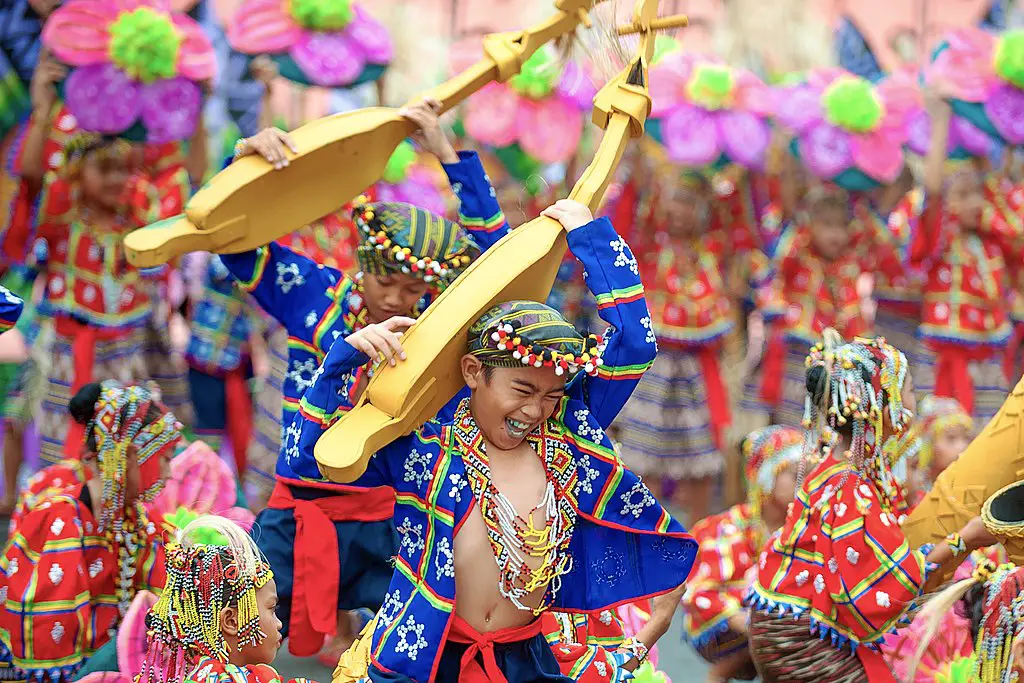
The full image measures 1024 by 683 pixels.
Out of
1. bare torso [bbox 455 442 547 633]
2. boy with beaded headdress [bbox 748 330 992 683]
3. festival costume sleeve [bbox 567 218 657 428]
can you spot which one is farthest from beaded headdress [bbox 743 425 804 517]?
bare torso [bbox 455 442 547 633]

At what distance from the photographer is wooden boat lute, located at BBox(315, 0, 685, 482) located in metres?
2.85

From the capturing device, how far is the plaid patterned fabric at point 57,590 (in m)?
3.71

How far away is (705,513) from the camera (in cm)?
726

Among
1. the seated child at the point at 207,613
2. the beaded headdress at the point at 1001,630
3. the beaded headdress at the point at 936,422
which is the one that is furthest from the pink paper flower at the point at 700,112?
the seated child at the point at 207,613

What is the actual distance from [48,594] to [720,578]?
209cm

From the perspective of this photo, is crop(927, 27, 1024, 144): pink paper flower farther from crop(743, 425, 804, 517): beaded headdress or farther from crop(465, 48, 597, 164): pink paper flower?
crop(743, 425, 804, 517): beaded headdress

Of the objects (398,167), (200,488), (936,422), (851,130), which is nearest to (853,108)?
(851,130)

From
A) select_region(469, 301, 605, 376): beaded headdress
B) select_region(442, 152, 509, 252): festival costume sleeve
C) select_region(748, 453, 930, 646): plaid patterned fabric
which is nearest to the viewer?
select_region(469, 301, 605, 376): beaded headdress

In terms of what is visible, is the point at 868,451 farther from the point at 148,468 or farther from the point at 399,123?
the point at 148,468

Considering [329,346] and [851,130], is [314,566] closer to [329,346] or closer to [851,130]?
[329,346]

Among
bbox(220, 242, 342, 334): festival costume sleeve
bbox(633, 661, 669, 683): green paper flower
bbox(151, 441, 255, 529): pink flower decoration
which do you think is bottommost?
bbox(151, 441, 255, 529): pink flower decoration

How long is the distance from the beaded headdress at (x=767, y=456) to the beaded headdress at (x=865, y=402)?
61cm

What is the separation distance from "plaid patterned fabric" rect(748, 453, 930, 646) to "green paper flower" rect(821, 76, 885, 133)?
3.78 m

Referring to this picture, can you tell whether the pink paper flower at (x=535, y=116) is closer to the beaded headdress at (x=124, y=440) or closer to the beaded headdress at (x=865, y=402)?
the beaded headdress at (x=865, y=402)
